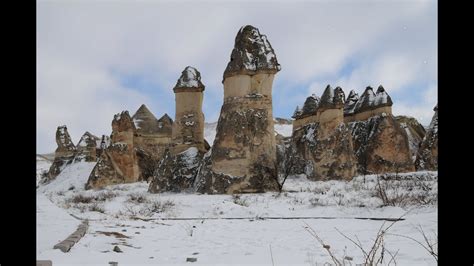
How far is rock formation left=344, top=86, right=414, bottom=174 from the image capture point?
2086 centimetres

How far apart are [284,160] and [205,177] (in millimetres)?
8087

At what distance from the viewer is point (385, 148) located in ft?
69.8

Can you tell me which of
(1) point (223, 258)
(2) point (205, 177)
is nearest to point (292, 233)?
(1) point (223, 258)

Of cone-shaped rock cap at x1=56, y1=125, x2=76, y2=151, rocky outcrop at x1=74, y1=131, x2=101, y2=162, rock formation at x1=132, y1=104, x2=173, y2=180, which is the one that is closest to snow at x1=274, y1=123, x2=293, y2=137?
rock formation at x1=132, y1=104, x2=173, y2=180

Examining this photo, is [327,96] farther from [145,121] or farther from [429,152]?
[145,121]

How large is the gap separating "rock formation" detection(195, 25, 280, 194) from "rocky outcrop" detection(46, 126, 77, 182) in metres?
16.3

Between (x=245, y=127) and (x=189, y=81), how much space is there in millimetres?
4111

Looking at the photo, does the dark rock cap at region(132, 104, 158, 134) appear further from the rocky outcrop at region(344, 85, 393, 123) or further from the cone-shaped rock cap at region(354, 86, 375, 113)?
the cone-shaped rock cap at region(354, 86, 375, 113)

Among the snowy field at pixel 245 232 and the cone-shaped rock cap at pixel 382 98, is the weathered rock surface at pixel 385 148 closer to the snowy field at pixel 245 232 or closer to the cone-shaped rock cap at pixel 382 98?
the cone-shaped rock cap at pixel 382 98

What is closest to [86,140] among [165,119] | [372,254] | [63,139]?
[63,139]

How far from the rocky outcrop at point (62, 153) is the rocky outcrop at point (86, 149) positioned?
3.18 ft

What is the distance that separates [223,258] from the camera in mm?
4082
